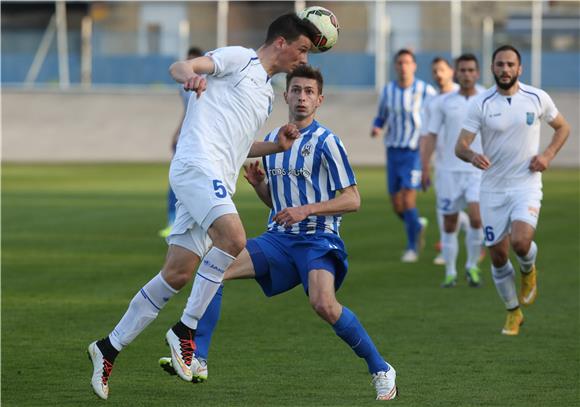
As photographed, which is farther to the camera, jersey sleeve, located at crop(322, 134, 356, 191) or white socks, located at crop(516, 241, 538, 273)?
white socks, located at crop(516, 241, 538, 273)

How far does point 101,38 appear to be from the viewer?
40.6 m

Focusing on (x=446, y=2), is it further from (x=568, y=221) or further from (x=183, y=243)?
(x=183, y=243)

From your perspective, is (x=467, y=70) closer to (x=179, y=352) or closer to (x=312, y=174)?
(x=312, y=174)

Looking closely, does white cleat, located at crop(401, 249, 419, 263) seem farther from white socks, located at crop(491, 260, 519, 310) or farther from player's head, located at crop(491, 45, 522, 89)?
player's head, located at crop(491, 45, 522, 89)

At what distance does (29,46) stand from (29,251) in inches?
999

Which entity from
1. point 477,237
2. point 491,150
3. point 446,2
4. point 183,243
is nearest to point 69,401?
point 183,243

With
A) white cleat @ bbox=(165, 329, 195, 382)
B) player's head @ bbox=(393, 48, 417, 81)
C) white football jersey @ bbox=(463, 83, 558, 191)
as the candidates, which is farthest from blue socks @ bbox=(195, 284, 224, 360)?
player's head @ bbox=(393, 48, 417, 81)

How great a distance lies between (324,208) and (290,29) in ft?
3.73

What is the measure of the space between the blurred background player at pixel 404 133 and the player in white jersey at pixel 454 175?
191 centimetres

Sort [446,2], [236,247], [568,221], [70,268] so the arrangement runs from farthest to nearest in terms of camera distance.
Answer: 1. [446,2]
2. [568,221]
3. [70,268]
4. [236,247]

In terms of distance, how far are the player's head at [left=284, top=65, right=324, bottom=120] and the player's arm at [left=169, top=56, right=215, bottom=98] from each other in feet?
2.73

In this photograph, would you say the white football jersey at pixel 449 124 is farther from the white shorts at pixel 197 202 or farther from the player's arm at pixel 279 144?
the white shorts at pixel 197 202

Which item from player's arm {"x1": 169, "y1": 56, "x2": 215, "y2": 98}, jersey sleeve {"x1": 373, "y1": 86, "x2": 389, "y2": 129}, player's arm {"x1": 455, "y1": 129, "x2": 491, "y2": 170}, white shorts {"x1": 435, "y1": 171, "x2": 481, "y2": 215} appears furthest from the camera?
jersey sleeve {"x1": 373, "y1": 86, "x2": 389, "y2": 129}

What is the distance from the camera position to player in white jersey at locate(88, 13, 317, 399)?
765 cm
